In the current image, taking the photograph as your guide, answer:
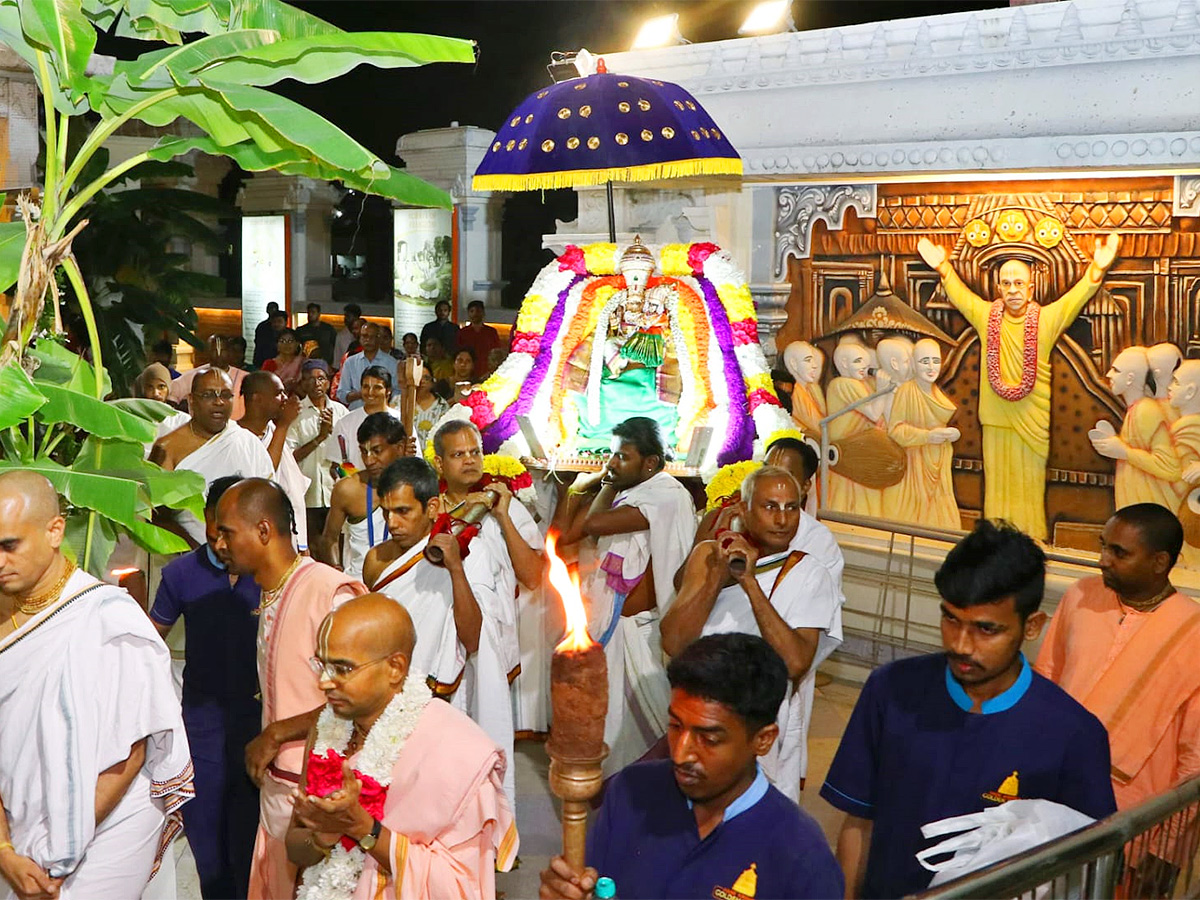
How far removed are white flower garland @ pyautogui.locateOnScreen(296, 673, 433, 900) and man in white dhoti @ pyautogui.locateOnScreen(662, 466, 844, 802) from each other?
128cm

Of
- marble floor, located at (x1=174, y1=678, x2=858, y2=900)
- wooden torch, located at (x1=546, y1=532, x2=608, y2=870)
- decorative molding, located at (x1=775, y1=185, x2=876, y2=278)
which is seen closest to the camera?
wooden torch, located at (x1=546, y1=532, x2=608, y2=870)

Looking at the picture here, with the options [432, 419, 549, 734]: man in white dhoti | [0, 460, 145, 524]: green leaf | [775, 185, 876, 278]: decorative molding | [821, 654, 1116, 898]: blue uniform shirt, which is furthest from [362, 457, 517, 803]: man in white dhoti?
[775, 185, 876, 278]: decorative molding

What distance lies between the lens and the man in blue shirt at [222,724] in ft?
15.0

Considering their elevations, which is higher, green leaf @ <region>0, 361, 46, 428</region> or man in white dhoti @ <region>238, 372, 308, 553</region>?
green leaf @ <region>0, 361, 46, 428</region>

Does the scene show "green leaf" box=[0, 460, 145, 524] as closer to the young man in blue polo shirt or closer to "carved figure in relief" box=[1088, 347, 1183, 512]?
the young man in blue polo shirt

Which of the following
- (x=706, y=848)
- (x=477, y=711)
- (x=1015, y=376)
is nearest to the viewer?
(x=706, y=848)

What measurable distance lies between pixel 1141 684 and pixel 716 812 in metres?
1.91

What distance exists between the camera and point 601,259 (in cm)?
855

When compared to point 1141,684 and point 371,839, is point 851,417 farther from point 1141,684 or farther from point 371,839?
point 371,839

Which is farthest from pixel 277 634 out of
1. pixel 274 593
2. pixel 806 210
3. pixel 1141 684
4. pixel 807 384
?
pixel 806 210

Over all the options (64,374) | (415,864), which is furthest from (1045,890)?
(64,374)

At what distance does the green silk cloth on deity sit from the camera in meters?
8.20

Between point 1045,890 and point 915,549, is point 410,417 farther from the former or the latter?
point 1045,890

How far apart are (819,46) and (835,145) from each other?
0.61 meters
